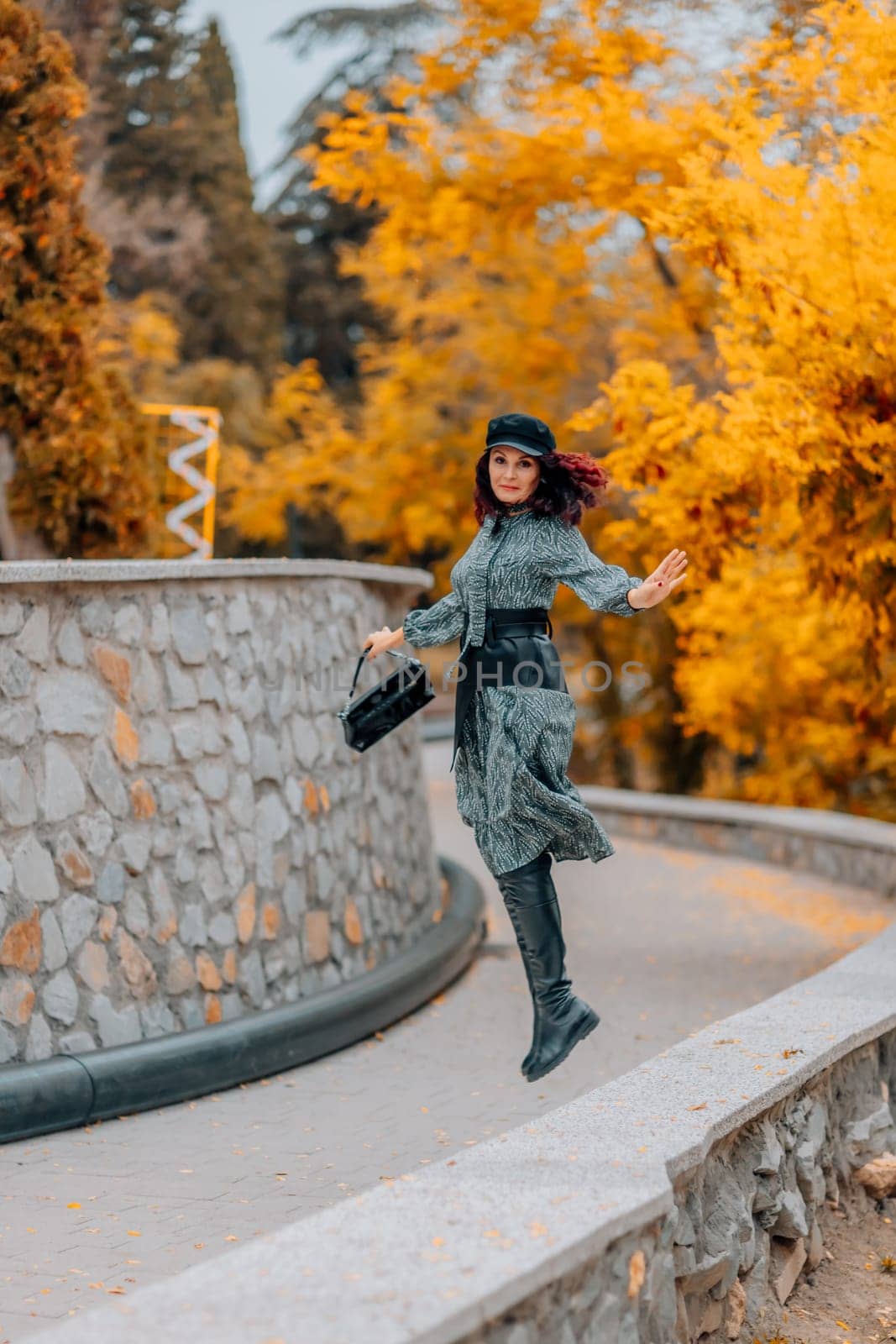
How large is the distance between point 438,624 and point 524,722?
1.32ft

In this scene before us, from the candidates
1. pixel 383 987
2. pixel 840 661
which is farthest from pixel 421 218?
pixel 383 987

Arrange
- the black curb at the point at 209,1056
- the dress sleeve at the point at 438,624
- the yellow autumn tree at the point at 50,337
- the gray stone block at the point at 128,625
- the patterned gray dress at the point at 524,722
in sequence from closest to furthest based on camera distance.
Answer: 1. the patterned gray dress at the point at 524,722
2. the dress sleeve at the point at 438,624
3. the black curb at the point at 209,1056
4. the gray stone block at the point at 128,625
5. the yellow autumn tree at the point at 50,337

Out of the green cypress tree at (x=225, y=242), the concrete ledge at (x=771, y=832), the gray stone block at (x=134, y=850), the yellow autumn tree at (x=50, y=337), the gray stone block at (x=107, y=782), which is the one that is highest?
the green cypress tree at (x=225, y=242)

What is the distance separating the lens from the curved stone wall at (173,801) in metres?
4.75

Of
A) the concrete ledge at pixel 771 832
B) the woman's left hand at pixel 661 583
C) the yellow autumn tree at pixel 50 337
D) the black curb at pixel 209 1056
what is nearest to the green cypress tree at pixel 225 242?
the concrete ledge at pixel 771 832

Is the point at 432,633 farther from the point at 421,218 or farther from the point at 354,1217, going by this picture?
the point at 421,218

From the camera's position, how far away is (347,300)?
98.3ft

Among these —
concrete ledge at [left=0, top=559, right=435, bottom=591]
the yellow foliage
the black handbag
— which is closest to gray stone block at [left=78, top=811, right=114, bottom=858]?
concrete ledge at [left=0, top=559, right=435, bottom=591]

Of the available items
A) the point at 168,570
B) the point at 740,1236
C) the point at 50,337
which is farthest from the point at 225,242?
the point at 740,1236

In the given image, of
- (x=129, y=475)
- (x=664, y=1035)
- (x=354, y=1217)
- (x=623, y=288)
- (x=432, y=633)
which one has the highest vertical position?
(x=623, y=288)

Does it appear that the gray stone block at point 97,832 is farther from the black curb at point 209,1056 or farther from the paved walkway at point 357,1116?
the paved walkway at point 357,1116

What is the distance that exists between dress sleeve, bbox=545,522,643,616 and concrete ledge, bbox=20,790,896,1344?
45.7 inches

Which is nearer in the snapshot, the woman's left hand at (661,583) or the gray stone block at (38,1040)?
the woman's left hand at (661,583)

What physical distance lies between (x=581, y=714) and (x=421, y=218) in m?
9.16
